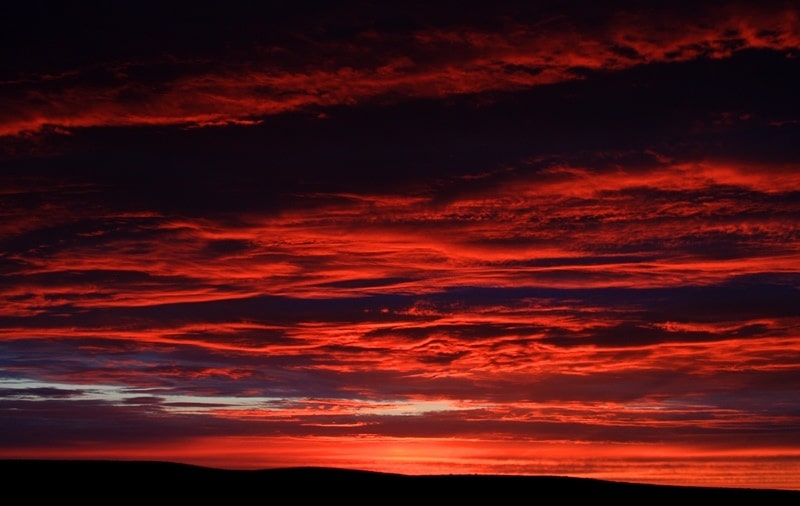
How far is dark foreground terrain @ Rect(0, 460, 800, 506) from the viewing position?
23.3 m

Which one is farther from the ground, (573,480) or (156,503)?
(573,480)

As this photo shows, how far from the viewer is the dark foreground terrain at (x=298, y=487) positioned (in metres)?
23.3

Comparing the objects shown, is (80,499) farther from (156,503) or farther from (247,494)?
(247,494)

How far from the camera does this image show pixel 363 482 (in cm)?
2689

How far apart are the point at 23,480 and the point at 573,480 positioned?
626 inches

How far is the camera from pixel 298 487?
83.9 ft

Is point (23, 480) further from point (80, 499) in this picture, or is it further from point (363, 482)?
point (363, 482)

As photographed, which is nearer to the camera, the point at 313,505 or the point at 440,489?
the point at 313,505

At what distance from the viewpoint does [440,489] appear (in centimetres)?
2661

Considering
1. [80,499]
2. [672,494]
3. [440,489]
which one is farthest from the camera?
[672,494]

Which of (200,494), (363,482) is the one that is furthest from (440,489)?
(200,494)

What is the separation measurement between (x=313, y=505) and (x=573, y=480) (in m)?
9.85

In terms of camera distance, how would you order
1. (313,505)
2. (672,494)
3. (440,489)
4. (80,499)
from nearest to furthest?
(80,499), (313,505), (440,489), (672,494)

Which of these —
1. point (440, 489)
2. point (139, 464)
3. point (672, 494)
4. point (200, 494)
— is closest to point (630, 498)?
point (672, 494)
